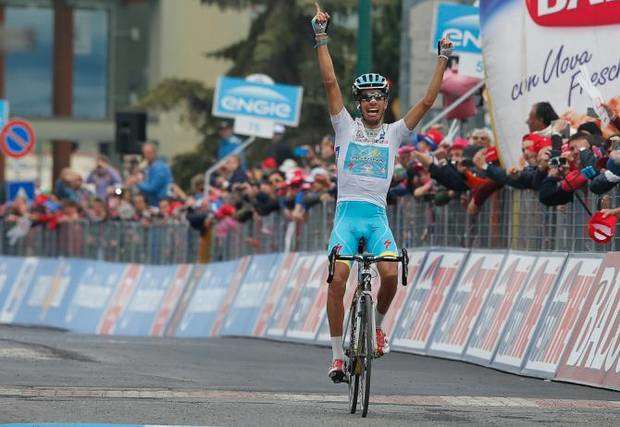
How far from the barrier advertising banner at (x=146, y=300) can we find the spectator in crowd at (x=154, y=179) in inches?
44.3

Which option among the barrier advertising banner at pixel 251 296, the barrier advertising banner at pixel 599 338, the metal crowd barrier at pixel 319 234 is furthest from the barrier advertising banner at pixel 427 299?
the barrier advertising banner at pixel 251 296

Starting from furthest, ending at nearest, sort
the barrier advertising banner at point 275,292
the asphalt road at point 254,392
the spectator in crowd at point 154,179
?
the spectator in crowd at point 154,179
the barrier advertising banner at point 275,292
the asphalt road at point 254,392

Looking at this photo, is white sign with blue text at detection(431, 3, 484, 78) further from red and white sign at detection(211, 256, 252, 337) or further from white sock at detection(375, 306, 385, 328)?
white sock at detection(375, 306, 385, 328)

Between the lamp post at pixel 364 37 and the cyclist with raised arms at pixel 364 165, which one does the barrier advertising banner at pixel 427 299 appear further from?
the lamp post at pixel 364 37

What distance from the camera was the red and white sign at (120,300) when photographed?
29.2m

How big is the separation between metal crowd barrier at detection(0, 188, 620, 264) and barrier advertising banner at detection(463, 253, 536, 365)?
289 mm

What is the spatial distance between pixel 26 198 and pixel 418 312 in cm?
2064

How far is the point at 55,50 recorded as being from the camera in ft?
200

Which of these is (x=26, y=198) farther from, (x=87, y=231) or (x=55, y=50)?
(x=55, y=50)

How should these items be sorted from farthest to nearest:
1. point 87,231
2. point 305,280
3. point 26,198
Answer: point 26,198 < point 87,231 < point 305,280

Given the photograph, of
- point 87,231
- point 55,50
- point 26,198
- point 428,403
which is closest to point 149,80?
point 55,50

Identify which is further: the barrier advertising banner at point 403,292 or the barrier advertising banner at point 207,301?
the barrier advertising banner at point 207,301

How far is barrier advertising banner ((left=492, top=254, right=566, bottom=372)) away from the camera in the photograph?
Result: 15484 millimetres

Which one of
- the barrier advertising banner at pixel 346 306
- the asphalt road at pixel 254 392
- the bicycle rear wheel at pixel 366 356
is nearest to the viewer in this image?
the asphalt road at pixel 254 392
